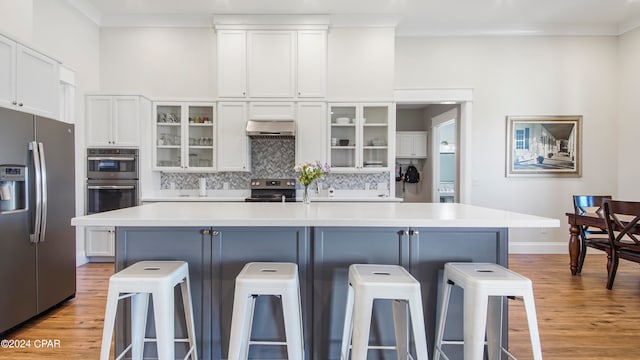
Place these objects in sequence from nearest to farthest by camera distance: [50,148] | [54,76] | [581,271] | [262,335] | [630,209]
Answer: [262,335] < [50,148] < [54,76] < [630,209] < [581,271]

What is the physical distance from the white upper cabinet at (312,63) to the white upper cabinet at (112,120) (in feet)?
7.31

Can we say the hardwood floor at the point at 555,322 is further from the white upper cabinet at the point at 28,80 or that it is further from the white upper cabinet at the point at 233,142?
the white upper cabinet at the point at 233,142

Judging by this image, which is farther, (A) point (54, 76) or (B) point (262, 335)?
(A) point (54, 76)

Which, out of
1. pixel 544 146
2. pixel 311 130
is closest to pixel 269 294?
pixel 311 130

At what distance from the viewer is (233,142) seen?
460 cm

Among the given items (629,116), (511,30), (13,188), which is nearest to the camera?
(13,188)

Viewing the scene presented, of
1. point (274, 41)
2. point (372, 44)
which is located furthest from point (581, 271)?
point (274, 41)

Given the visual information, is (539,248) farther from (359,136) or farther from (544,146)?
(359,136)

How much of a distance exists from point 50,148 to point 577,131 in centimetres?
648

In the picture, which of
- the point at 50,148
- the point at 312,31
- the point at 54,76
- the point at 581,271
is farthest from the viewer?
the point at 312,31

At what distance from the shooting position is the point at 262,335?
1963 millimetres

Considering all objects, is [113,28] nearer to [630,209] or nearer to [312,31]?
[312,31]

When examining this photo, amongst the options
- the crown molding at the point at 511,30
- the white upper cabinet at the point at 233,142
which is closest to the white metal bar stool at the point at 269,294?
the white upper cabinet at the point at 233,142

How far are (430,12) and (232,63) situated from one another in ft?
9.10
